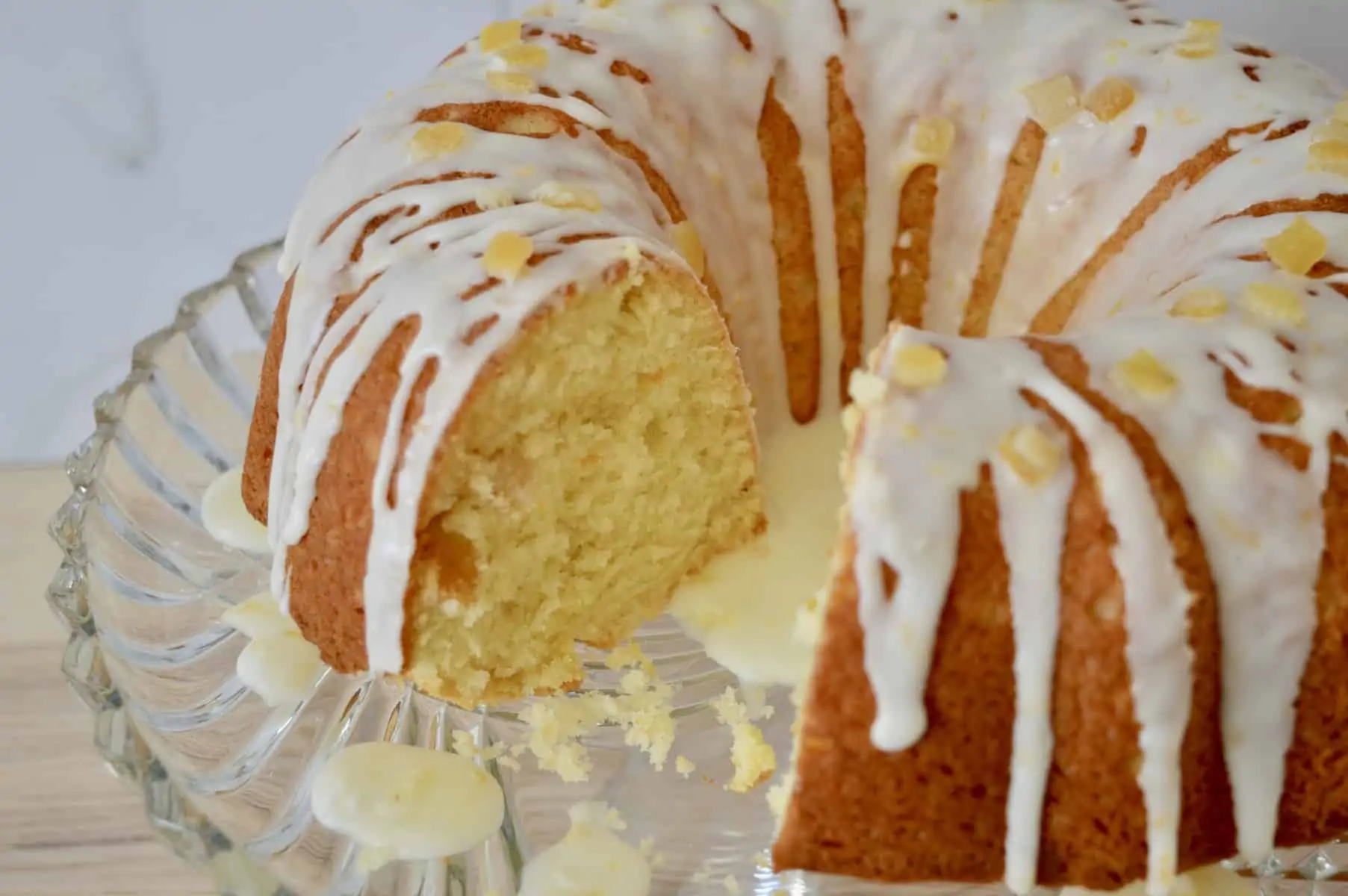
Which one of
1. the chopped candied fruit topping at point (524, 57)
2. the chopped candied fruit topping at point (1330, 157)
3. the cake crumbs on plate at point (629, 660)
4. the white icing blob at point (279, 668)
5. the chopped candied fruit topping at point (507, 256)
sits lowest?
the cake crumbs on plate at point (629, 660)

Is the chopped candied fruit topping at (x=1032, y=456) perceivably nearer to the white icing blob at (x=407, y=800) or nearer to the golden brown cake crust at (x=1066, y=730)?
the golden brown cake crust at (x=1066, y=730)

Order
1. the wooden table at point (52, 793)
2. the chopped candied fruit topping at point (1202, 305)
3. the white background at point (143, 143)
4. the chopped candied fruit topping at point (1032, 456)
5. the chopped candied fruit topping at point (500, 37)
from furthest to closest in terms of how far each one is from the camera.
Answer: the white background at point (143, 143), the chopped candied fruit topping at point (500, 37), the wooden table at point (52, 793), the chopped candied fruit topping at point (1202, 305), the chopped candied fruit topping at point (1032, 456)

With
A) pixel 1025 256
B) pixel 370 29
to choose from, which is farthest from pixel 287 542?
pixel 370 29

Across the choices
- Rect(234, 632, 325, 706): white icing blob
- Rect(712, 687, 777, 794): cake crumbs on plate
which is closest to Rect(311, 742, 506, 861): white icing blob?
Rect(234, 632, 325, 706): white icing blob

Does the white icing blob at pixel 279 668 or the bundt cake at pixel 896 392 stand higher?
the bundt cake at pixel 896 392

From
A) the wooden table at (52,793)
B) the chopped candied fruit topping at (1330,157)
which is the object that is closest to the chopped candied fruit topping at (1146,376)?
the chopped candied fruit topping at (1330,157)

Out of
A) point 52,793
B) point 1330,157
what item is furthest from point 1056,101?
point 52,793
